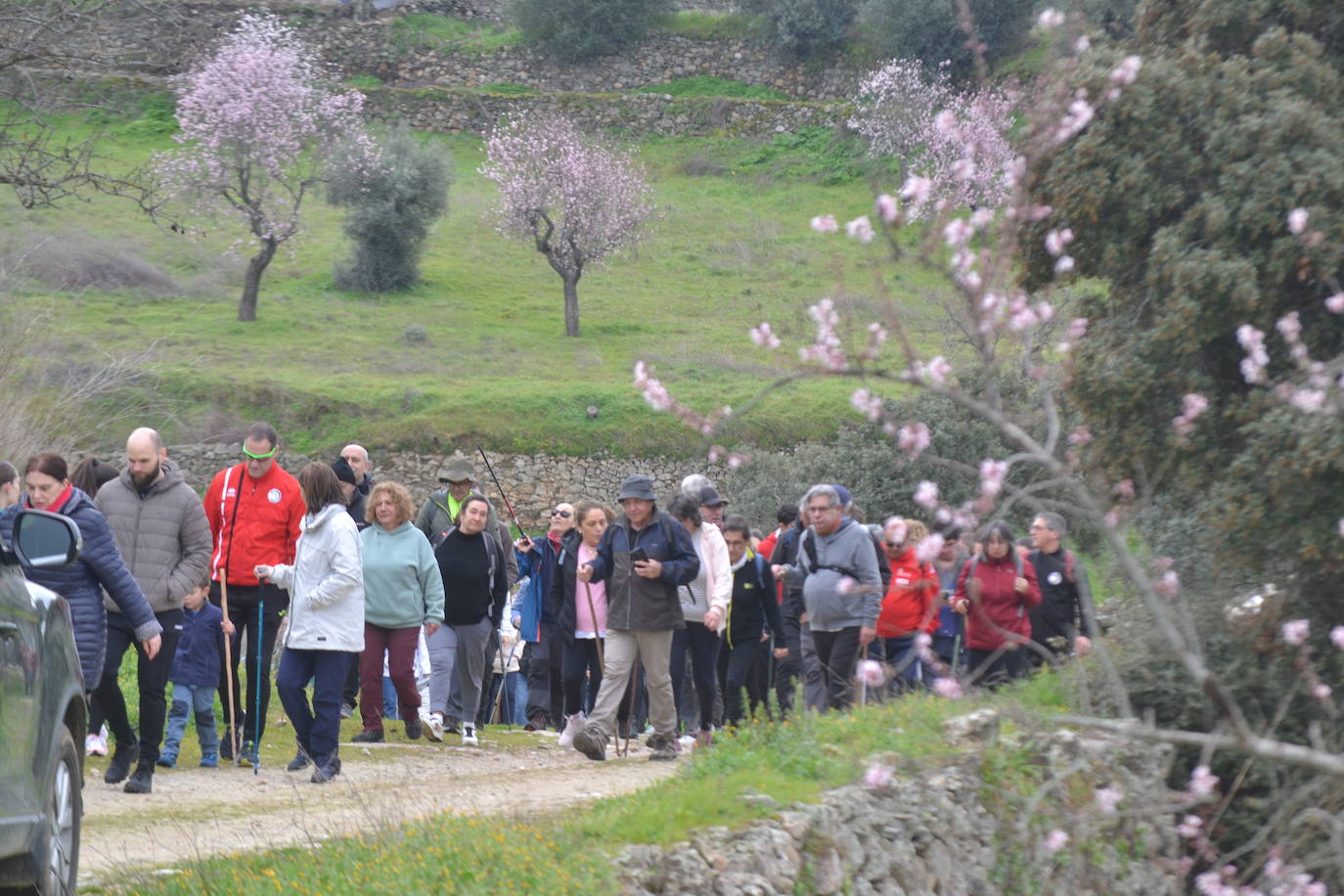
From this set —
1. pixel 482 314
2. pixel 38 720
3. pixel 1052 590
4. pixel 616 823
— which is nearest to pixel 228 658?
pixel 616 823

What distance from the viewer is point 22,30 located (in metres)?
10.4

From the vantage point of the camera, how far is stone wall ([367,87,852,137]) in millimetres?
57906

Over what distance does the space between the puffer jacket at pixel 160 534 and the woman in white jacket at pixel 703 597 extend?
3711 millimetres

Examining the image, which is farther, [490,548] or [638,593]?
[490,548]

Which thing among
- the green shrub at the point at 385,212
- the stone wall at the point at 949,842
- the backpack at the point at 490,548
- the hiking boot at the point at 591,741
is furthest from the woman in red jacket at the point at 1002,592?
the green shrub at the point at 385,212

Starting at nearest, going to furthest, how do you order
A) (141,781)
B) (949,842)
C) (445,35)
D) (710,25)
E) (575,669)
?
(949,842), (141,781), (575,669), (445,35), (710,25)

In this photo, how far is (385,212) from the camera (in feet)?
142

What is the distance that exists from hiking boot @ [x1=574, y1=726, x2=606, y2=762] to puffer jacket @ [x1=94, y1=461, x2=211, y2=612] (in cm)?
284

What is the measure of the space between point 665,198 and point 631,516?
43.5 meters

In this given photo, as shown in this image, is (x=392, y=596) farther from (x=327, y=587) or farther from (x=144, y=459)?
(x=144, y=459)

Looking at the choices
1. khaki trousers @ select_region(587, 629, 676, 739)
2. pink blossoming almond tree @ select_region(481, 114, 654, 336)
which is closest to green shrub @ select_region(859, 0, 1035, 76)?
pink blossoming almond tree @ select_region(481, 114, 654, 336)

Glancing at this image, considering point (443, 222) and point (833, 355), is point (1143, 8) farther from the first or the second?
point (443, 222)

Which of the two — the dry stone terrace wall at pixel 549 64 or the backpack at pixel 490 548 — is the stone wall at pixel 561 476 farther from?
the dry stone terrace wall at pixel 549 64

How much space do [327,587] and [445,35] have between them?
196ft
